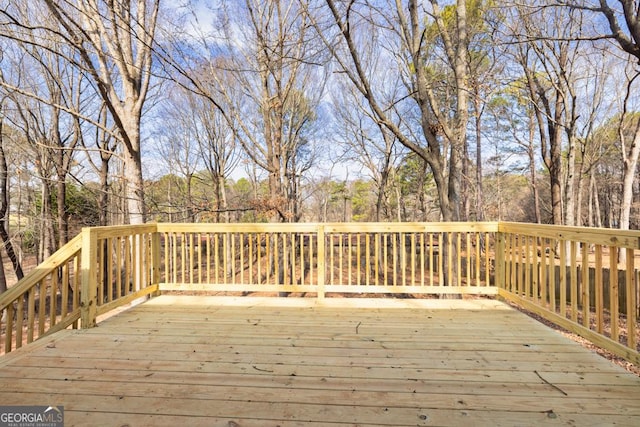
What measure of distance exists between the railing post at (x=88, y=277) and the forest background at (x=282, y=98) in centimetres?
222

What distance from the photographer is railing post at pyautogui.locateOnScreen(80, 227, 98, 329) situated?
2627 mm

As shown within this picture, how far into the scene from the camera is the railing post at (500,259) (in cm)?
342

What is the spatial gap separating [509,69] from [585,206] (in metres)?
17.1

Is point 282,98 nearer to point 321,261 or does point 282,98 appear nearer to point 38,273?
point 321,261

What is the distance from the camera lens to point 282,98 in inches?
302

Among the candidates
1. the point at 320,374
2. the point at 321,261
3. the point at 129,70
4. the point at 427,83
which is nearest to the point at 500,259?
the point at 321,261

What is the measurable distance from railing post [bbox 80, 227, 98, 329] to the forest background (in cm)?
222

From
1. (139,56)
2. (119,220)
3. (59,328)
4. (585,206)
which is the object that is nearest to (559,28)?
(139,56)

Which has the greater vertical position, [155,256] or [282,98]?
[282,98]

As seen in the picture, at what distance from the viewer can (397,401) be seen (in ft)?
5.16

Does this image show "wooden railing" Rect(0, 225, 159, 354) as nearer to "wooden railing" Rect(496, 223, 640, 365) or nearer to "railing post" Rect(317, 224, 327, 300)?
"railing post" Rect(317, 224, 327, 300)

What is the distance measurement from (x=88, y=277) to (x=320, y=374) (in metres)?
2.22

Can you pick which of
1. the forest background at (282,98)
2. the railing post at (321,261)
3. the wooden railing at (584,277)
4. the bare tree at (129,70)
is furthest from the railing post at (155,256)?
the wooden railing at (584,277)

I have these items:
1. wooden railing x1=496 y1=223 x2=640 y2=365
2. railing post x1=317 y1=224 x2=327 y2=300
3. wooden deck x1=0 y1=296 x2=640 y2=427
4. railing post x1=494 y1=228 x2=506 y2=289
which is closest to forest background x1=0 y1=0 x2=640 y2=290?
railing post x1=494 y1=228 x2=506 y2=289
